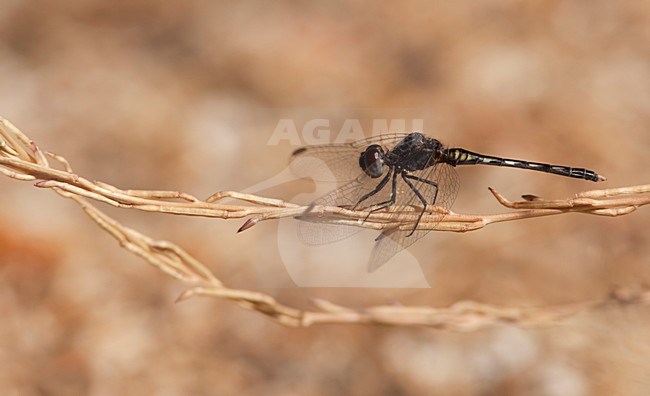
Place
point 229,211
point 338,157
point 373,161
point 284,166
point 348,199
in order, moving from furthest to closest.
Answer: point 284,166 → point 338,157 → point 373,161 → point 348,199 → point 229,211

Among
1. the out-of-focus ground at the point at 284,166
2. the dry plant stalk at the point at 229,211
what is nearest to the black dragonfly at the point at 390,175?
the dry plant stalk at the point at 229,211

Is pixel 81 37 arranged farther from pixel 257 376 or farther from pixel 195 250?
pixel 257 376

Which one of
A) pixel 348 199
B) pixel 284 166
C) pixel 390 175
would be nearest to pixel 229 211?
pixel 348 199

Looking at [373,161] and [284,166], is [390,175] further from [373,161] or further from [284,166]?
[284,166]

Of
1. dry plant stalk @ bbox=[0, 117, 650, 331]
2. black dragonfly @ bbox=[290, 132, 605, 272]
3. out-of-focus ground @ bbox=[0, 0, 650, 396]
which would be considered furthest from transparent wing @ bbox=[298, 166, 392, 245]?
out-of-focus ground @ bbox=[0, 0, 650, 396]

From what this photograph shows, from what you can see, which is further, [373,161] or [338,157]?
[338,157]
